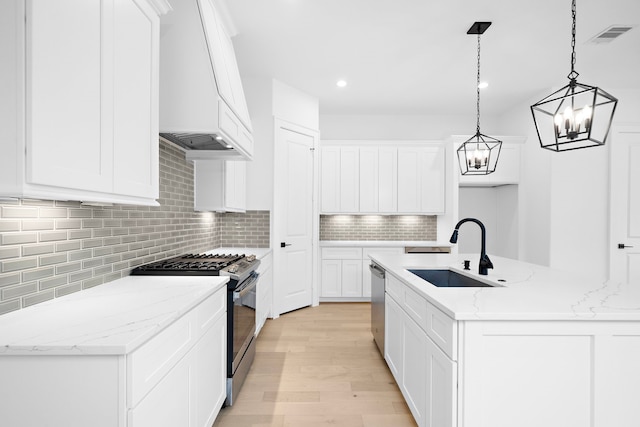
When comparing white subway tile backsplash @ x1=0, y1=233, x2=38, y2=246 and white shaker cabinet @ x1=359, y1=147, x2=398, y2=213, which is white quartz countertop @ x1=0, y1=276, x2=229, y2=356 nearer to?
white subway tile backsplash @ x1=0, y1=233, x2=38, y2=246

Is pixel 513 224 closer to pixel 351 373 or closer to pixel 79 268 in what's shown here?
pixel 351 373

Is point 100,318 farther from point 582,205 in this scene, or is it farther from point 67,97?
point 582,205

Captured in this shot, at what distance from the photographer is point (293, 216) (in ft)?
15.0

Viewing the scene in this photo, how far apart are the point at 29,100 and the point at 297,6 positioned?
95.6 inches

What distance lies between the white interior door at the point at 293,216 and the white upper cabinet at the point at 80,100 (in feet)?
8.59

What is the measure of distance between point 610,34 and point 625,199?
233 cm

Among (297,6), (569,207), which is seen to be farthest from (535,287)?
(569,207)

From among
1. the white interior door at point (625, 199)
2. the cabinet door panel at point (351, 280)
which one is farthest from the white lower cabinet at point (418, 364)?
the white interior door at point (625, 199)

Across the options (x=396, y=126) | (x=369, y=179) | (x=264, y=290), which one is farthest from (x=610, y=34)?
(x=264, y=290)

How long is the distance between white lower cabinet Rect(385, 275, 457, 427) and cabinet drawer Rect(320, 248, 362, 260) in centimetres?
248

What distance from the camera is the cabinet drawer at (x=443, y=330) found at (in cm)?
144

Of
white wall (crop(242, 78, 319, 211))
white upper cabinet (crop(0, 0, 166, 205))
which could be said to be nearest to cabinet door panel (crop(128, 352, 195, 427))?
white upper cabinet (crop(0, 0, 166, 205))

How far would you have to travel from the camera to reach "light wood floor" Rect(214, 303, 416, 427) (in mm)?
2211

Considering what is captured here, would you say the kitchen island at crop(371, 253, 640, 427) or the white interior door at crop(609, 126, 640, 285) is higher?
the white interior door at crop(609, 126, 640, 285)
